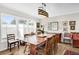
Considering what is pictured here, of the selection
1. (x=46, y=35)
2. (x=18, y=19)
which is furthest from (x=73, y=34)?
(x=18, y=19)

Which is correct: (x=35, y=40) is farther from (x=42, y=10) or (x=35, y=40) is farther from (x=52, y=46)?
(x=42, y=10)

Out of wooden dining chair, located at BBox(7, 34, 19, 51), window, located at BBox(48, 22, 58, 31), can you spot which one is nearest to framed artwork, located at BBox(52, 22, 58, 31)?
window, located at BBox(48, 22, 58, 31)

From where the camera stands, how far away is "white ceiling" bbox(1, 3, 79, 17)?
1.89 metres

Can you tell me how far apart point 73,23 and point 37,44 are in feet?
2.55

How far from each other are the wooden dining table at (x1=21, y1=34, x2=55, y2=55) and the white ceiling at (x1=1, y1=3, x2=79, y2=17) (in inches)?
15.9

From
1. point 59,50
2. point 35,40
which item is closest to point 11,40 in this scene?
point 35,40

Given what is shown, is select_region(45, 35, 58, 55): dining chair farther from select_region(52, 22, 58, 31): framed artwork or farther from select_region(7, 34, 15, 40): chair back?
select_region(7, 34, 15, 40): chair back

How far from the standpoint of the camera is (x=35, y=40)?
1976mm

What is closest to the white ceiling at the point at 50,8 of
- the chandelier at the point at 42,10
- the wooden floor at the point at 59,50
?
the chandelier at the point at 42,10

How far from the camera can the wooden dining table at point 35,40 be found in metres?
1.92

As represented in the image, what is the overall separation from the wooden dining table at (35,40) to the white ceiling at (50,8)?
404 mm

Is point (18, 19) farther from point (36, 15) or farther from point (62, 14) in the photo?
point (62, 14)

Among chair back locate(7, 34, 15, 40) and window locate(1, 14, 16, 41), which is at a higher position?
window locate(1, 14, 16, 41)

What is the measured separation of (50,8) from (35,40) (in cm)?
68
